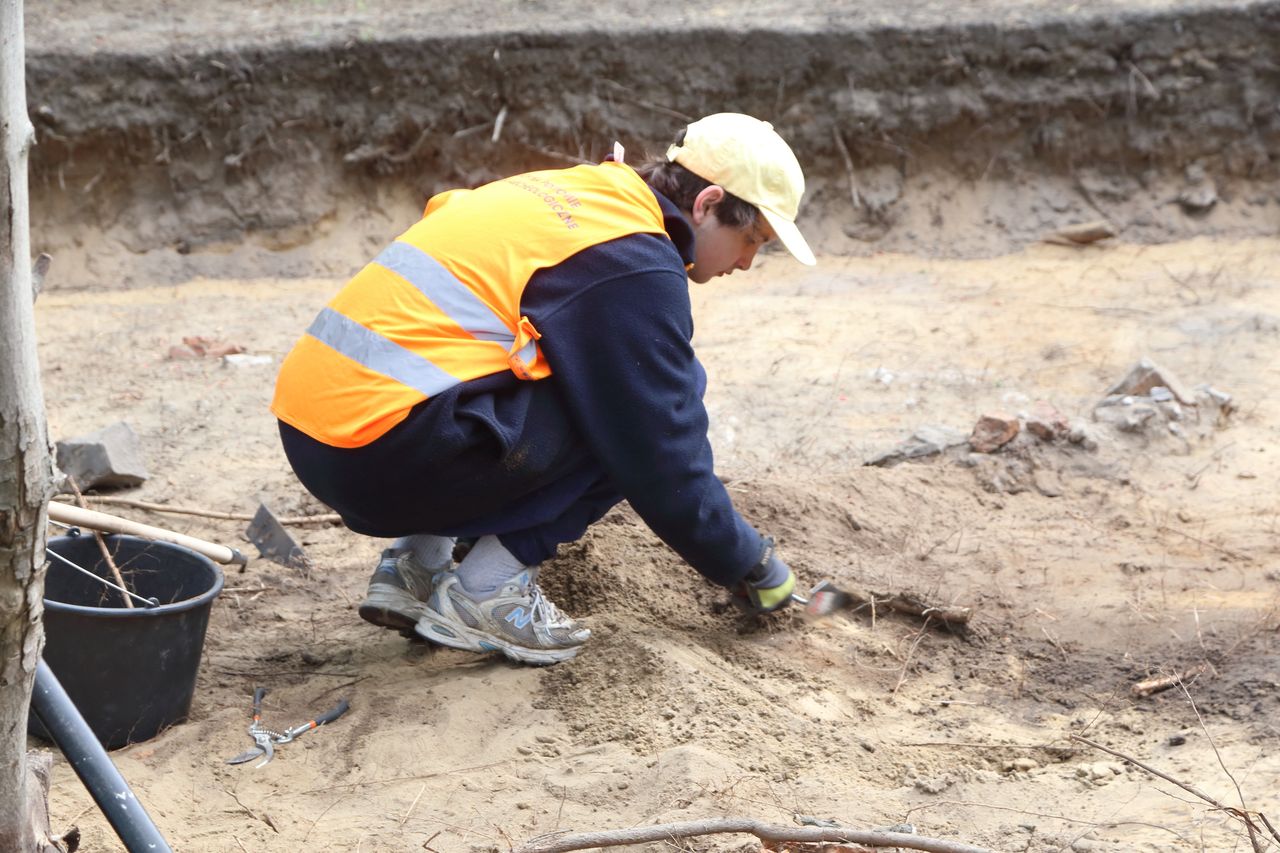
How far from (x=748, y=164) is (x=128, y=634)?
1677 millimetres

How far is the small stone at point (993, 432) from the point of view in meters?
4.50

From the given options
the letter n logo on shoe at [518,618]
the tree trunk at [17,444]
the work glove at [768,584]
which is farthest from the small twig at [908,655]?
the tree trunk at [17,444]

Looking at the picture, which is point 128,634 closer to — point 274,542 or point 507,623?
point 507,623

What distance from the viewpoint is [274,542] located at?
3.84 m

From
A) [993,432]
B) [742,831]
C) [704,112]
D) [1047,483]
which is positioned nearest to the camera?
[742,831]

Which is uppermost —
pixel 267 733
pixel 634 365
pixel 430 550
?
pixel 634 365

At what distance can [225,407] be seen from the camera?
520cm

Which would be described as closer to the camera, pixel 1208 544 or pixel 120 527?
pixel 120 527

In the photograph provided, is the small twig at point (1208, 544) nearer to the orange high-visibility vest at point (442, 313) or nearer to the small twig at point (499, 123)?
the orange high-visibility vest at point (442, 313)

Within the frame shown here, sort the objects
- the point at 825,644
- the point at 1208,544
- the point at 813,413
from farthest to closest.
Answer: the point at 813,413 < the point at 1208,544 < the point at 825,644

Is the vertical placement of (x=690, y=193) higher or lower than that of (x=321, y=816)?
higher

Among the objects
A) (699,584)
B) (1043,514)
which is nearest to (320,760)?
(699,584)

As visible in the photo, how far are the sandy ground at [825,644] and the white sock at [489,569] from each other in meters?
0.20

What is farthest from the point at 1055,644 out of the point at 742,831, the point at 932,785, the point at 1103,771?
the point at 742,831
